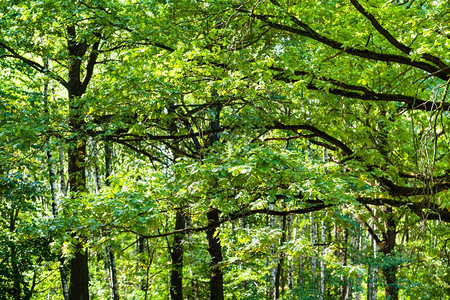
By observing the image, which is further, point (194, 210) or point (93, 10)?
point (93, 10)

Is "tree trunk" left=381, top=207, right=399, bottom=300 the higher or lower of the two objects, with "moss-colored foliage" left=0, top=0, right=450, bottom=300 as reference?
lower

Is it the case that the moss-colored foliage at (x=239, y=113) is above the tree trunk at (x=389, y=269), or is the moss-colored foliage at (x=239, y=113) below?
above

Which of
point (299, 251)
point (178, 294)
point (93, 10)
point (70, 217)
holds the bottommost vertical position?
point (178, 294)

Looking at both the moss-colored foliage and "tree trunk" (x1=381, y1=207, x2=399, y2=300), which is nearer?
the moss-colored foliage

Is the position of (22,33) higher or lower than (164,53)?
higher

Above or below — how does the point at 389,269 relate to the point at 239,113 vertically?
below

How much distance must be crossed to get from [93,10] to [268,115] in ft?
13.4

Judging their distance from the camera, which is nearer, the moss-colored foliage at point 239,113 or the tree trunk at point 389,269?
the moss-colored foliage at point 239,113

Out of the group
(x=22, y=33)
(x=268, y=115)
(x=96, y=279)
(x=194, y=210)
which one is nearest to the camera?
(x=194, y=210)

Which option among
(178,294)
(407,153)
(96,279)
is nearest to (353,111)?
(407,153)

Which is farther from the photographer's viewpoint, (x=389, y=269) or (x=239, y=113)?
(x=389, y=269)

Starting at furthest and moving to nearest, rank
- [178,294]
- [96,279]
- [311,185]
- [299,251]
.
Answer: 1. [96,279]
2. [178,294]
3. [299,251]
4. [311,185]

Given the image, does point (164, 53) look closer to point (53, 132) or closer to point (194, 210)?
point (53, 132)

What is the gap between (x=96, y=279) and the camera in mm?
18797
